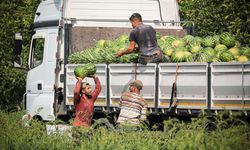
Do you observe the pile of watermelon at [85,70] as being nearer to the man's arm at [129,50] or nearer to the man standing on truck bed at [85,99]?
the man standing on truck bed at [85,99]

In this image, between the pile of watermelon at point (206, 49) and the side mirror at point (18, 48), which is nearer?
the pile of watermelon at point (206, 49)

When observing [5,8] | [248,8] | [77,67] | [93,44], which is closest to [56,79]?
[93,44]

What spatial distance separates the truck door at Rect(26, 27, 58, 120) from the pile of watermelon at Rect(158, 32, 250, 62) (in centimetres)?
269

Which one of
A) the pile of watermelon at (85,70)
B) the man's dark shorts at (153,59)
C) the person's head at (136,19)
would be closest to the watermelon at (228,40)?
the man's dark shorts at (153,59)

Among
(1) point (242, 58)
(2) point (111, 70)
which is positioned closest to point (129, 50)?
(2) point (111, 70)

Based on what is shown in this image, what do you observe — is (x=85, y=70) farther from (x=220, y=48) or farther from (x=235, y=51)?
(x=235, y=51)

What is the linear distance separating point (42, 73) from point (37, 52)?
689mm

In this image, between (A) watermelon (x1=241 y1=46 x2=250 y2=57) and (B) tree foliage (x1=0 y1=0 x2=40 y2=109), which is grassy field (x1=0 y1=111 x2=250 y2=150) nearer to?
(A) watermelon (x1=241 y1=46 x2=250 y2=57)

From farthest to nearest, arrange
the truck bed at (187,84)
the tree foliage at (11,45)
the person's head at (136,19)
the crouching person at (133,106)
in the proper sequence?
the tree foliage at (11,45) → the person's head at (136,19) → the crouching person at (133,106) → the truck bed at (187,84)

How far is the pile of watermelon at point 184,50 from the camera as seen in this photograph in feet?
41.9

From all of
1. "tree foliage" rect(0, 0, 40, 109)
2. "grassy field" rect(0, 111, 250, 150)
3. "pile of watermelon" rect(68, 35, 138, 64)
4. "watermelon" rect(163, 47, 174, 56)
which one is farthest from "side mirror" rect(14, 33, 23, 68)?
"tree foliage" rect(0, 0, 40, 109)

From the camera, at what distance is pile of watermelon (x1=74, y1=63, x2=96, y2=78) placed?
12992 mm

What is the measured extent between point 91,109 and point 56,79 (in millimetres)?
2927

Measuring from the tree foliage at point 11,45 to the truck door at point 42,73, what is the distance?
22.3ft
